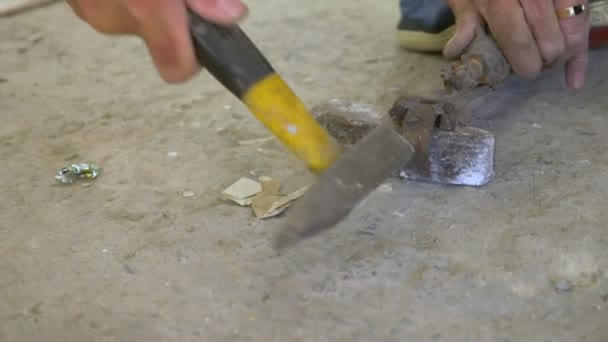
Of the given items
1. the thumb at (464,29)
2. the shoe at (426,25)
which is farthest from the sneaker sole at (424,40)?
the thumb at (464,29)

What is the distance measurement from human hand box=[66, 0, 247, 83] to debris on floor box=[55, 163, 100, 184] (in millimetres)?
457

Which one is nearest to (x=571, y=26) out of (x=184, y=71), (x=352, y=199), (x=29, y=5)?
(x=352, y=199)

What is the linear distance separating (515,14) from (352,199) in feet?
1.95

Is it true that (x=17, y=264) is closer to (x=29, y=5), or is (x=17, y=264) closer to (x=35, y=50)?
(x=35, y=50)

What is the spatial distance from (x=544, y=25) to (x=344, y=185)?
0.63 m

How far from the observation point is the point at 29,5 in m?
2.39

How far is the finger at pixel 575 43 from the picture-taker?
4.78 feet

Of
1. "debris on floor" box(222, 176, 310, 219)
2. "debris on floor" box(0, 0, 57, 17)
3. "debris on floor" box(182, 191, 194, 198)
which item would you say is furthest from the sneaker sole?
"debris on floor" box(0, 0, 57, 17)

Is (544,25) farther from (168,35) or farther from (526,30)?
(168,35)

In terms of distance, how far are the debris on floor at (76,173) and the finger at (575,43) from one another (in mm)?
946

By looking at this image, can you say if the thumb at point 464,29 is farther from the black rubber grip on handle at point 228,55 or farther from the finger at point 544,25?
the black rubber grip on handle at point 228,55

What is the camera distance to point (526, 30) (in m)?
1.43

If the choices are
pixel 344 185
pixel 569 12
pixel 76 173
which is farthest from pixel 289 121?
pixel 569 12

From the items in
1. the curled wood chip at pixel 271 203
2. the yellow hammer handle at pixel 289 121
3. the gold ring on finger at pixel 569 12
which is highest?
the yellow hammer handle at pixel 289 121
